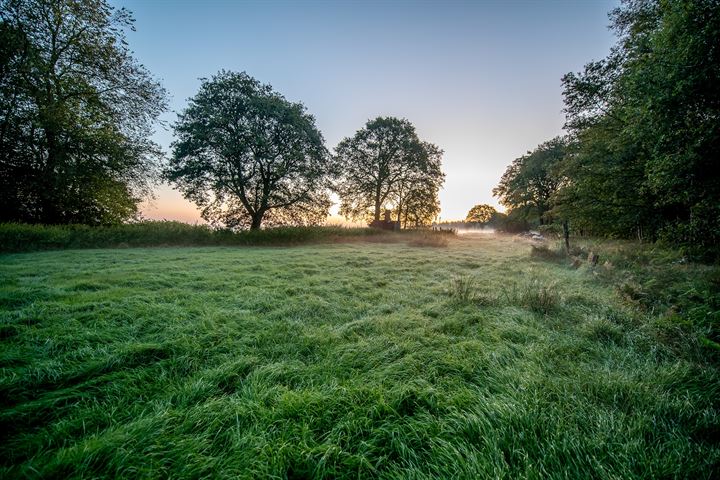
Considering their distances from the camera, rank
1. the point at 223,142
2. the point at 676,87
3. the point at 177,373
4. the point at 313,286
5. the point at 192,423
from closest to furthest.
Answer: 1. the point at 192,423
2. the point at 177,373
3. the point at 676,87
4. the point at 313,286
5. the point at 223,142

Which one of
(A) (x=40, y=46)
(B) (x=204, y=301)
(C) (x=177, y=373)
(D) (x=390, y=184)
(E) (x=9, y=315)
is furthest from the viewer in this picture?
(D) (x=390, y=184)

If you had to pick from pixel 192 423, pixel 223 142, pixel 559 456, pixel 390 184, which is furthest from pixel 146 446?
pixel 390 184

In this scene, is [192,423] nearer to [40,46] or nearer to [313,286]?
[313,286]

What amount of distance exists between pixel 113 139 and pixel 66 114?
1.90 m

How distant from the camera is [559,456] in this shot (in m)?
1.52

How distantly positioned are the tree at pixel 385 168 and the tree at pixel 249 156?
5676 millimetres

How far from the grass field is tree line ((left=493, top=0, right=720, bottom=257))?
4.41m

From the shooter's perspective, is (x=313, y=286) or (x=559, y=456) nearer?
(x=559, y=456)

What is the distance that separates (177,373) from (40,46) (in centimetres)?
2165

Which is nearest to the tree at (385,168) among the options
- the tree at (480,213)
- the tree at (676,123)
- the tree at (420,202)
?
the tree at (420,202)

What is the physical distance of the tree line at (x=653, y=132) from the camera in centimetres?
518

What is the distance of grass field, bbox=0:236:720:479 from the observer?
4.94 feet

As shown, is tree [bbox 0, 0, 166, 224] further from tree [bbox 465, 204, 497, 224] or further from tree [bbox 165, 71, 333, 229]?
tree [bbox 465, 204, 497, 224]

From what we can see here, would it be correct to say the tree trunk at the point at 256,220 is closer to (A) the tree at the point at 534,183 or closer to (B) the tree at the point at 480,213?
(A) the tree at the point at 534,183
